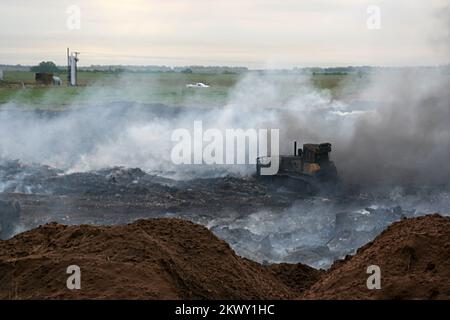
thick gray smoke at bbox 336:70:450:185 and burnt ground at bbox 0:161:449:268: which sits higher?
thick gray smoke at bbox 336:70:450:185

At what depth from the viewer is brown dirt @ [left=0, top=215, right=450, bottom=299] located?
22.3ft

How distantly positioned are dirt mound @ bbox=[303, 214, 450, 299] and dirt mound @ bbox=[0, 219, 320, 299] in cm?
116

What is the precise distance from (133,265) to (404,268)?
3.34 meters

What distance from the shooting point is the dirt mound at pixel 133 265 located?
691cm

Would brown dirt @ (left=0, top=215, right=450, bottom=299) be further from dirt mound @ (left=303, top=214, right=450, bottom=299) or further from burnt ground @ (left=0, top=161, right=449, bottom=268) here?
burnt ground @ (left=0, top=161, right=449, bottom=268)

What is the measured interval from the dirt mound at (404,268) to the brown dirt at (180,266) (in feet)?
0.04

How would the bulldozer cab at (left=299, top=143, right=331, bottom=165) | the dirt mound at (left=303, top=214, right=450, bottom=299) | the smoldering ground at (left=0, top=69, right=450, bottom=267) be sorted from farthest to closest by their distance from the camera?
the bulldozer cab at (left=299, top=143, right=331, bottom=165), the smoldering ground at (left=0, top=69, right=450, bottom=267), the dirt mound at (left=303, top=214, right=450, bottom=299)

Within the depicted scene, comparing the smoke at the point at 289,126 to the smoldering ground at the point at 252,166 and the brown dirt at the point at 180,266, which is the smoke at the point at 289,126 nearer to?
the smoldering ground at the point at 252,166

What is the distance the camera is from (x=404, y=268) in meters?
7.40

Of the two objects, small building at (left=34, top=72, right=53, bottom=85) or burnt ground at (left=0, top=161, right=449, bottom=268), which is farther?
small building at (left=34, top=72, right=53, bottom=85)

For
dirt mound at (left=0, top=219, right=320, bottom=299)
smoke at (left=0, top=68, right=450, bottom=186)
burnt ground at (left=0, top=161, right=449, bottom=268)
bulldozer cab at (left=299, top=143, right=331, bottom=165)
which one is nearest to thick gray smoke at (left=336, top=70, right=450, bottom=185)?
smoke at (left=0, top=68, right=450, bottom=186)

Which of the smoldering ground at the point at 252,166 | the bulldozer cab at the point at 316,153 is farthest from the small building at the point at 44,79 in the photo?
the bulldozer cab at the point at 316,153
